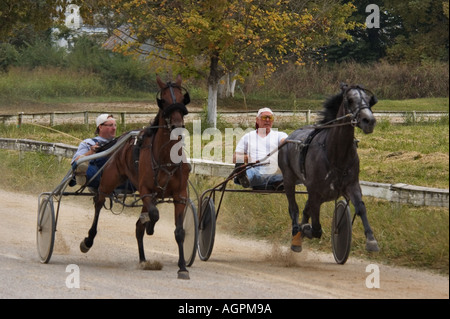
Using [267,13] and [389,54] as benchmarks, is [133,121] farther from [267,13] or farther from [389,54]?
[389,54]

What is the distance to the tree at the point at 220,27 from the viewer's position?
21.2 m

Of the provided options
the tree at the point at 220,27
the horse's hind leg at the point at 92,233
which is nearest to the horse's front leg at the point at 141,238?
the horse's hind leg at the point at 92,233

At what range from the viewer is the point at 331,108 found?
30.6ft

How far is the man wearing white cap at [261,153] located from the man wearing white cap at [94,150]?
1473mm

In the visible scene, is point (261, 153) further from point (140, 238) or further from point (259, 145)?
point (140, 238)

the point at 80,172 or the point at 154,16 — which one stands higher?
the point at 154,16

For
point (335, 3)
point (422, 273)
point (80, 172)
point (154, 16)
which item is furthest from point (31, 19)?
point (422, 273)

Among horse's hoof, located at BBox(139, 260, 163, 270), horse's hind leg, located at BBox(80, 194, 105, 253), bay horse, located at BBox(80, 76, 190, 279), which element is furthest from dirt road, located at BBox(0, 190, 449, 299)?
bay horse, located at BBox(80, 76, 190, 279)

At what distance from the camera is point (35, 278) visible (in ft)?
29.0

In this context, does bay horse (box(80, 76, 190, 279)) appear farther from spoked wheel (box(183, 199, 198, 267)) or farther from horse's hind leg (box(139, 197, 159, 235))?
spoked wheel (box(183, 199, 198, 267))

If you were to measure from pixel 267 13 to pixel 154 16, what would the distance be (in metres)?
2.62

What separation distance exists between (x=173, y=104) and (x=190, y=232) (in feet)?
5.06

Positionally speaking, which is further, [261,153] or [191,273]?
[261,153]

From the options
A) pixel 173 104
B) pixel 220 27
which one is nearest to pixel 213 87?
pixel 220 27
